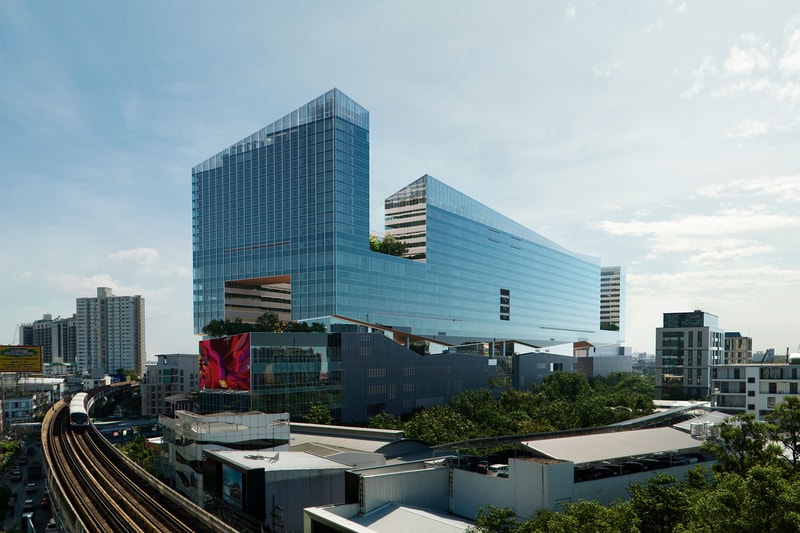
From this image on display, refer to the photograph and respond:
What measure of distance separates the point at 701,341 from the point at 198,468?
139737mm

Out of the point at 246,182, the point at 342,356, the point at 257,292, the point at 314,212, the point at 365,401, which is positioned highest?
the point at 246,182

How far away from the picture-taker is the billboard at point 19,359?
17062 cm

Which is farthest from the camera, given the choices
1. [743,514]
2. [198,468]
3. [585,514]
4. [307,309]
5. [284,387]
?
[307,309]

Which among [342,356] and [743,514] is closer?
[743,514]

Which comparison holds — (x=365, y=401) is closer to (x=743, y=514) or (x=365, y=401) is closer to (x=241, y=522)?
(x=241, y=522)

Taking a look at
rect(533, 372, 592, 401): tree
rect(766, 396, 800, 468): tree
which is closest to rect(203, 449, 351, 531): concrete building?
rect(766, 396, 800, 468): tree

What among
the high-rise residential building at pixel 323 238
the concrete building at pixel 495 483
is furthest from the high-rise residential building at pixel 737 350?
the concrete building at pixel 495 483

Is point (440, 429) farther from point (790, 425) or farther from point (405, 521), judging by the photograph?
point (790, 425)

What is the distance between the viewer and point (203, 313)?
165 meters

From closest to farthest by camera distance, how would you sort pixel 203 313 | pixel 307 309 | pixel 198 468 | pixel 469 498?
pixel 469 498 < pixel 198 468 < pixel 307 309 < pixel 203 313

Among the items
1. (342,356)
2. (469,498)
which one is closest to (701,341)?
(342,356)

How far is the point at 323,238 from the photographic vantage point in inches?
5571

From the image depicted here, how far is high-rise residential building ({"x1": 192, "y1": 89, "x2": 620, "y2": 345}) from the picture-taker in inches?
5591

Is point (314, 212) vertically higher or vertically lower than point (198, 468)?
higher
